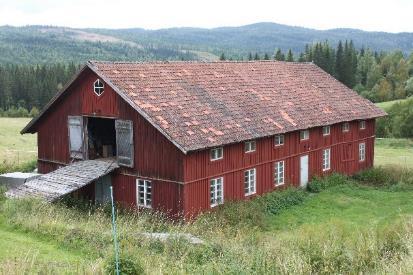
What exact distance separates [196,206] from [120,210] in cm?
402

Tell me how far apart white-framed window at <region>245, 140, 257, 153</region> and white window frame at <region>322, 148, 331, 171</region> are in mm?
7575

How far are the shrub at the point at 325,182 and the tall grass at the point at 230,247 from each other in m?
11.0

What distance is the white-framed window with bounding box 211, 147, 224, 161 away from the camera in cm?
2612

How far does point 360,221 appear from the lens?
26641 millimetres

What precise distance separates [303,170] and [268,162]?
383 cm

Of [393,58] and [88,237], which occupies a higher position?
[393,58]

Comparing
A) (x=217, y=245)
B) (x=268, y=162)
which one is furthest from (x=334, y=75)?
(x=217, y=245)

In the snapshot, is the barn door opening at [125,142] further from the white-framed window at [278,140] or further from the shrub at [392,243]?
the shrub at [392,243]

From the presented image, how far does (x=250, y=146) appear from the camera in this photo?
28.5 metres

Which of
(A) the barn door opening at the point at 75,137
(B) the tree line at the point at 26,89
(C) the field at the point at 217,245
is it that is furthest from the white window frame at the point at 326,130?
(B) the tree line at the point at 26,89

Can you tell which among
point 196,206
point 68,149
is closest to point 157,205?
point 196,206

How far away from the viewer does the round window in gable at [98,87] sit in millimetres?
27603

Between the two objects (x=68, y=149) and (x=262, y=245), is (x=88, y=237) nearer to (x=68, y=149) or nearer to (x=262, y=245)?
(x=262, y=245)

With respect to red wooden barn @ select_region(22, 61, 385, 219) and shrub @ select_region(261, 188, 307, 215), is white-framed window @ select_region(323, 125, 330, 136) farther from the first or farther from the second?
shrub @ select_region(261, 188, 307, 215)
